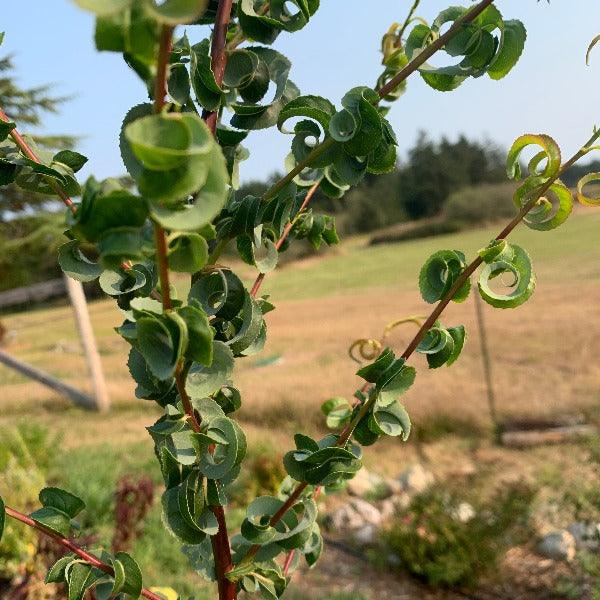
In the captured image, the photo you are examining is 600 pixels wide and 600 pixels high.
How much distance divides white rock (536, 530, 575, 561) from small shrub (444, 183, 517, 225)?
17.5 meters

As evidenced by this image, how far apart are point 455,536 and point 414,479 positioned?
2.57 ft

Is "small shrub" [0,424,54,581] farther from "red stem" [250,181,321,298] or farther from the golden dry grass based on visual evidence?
"red stem" [250,181,321,298]

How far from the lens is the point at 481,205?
1980 cm

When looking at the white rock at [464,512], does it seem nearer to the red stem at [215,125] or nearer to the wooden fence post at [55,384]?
the red stem at [215,125]

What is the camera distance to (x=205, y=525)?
19.2 inches

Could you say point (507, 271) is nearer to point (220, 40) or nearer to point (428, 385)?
point (220, 40)

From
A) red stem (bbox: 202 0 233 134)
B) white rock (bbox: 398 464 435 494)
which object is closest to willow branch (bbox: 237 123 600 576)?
red stem (bbox: 202 0 233 134)

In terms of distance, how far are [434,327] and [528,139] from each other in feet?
0.51

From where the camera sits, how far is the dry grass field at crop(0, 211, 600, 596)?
3.37 metres

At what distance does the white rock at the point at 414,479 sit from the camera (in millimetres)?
2891

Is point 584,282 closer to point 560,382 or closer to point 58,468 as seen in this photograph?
point 560,382

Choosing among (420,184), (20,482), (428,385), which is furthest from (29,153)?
(420,184)

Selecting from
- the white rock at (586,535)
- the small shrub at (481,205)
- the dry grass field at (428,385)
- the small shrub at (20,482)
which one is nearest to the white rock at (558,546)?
the white rock at (586,535)

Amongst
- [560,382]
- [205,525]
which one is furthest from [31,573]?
[560,382]
